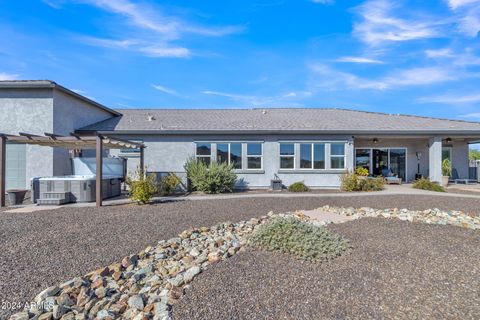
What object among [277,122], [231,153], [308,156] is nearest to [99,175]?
[231,153]

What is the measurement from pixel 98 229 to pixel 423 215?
868 centimetres

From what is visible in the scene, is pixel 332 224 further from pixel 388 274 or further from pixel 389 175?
pixel 389 175

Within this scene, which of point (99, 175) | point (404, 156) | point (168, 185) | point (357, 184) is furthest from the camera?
point (404, 156)

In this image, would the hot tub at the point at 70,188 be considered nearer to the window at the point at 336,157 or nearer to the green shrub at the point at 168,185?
the green shrub at the point at 168,185

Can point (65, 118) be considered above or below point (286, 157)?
above

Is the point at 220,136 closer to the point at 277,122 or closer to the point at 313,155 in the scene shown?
the point at 277,122

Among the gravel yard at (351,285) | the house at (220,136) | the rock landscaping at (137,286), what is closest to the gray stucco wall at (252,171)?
the house at (220,136)

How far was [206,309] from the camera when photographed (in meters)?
2.91

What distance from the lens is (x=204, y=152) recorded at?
14.8m

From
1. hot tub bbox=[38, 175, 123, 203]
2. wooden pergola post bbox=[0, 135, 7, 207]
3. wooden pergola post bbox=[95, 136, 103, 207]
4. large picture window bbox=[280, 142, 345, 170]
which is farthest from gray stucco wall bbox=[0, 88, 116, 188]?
large picture window bbox=[280, 142, 345, 170]

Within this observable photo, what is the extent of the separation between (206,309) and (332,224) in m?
4.44

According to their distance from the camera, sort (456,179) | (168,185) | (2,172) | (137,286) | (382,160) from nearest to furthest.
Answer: (137,286)
(2,172)
(168,185)
(456,179)
(382,160)

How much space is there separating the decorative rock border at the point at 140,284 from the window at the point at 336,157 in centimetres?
1048

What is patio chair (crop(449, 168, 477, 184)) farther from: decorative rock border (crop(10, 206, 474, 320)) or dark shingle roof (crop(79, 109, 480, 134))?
decorative rock border (crop(10, 206, 474, 320))
